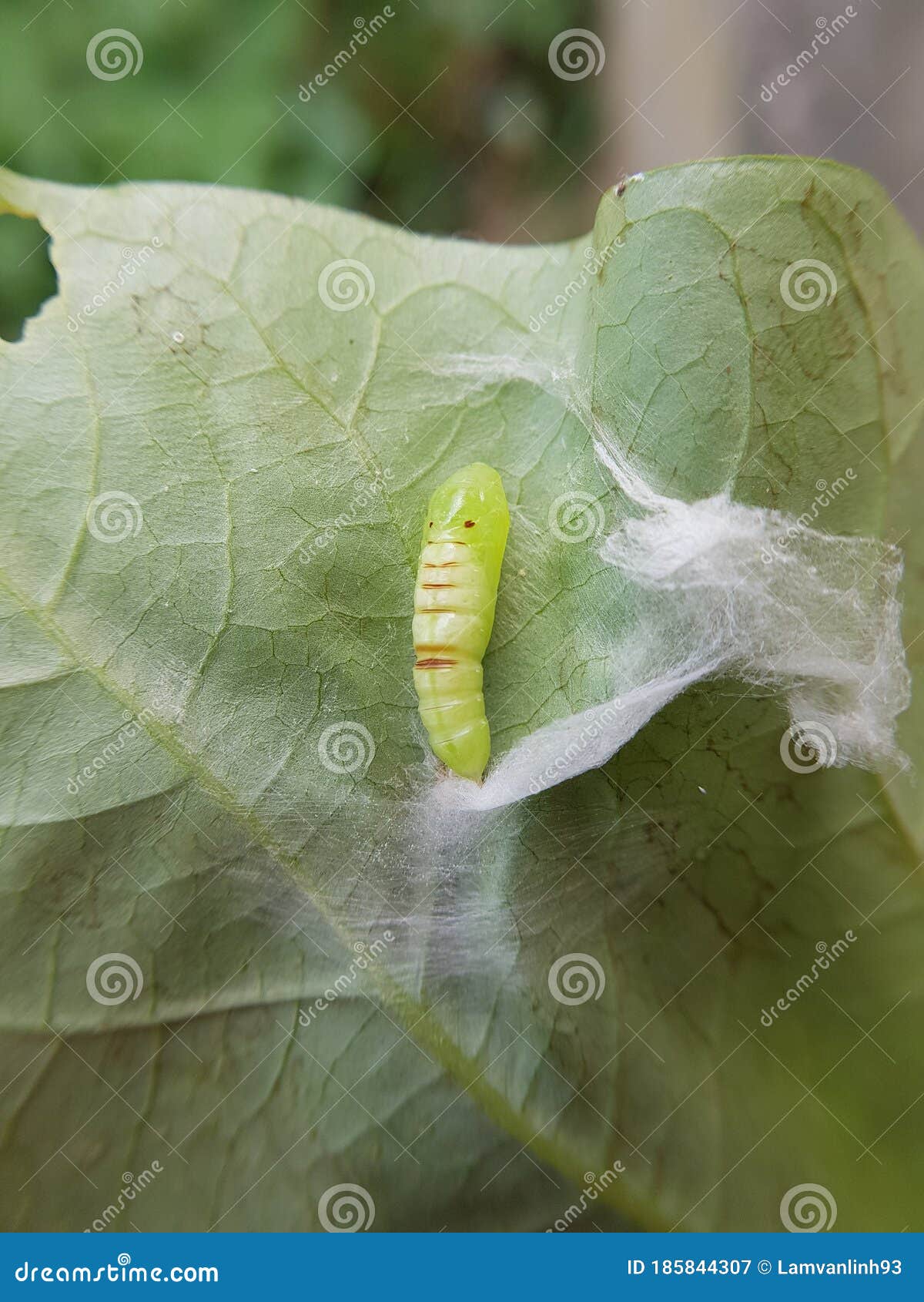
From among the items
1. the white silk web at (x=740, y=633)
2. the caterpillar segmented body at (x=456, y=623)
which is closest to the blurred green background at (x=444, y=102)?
the white silk web at (x=740, y=633)

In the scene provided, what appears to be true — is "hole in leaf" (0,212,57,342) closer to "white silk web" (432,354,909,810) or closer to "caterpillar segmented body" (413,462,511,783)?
"caterpillar segmented body" (413,462,511,783)

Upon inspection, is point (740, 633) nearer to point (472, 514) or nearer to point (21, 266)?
point (472, 514)

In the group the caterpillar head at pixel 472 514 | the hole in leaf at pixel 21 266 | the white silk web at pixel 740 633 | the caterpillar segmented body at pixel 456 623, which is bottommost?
the hole in leaf at pixel 21 266

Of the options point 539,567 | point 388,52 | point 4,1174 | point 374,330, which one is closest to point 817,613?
point 539,567

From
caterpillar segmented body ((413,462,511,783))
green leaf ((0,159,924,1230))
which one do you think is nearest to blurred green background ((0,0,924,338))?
green leaf ((0,159,924,1230))

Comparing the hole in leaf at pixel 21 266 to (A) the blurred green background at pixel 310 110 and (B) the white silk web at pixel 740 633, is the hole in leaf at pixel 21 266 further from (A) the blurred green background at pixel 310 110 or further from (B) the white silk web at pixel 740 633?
(B) the white silk web at pixel 740 633

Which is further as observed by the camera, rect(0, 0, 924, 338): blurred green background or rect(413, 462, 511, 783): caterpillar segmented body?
rect(0, 0, 924, 338): blurred green background
